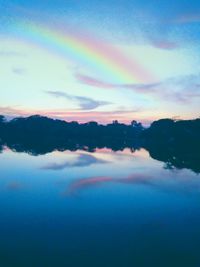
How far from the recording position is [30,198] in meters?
19.7

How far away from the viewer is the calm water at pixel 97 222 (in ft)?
37.5

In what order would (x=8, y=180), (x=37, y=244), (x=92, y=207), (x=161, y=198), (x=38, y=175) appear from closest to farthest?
(x=37, y=244)
(x=92, y=207)
(x=161, y=198)
(x=8, y=180)
(x=38, y=175)

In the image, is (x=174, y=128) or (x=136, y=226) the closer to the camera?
(x=136, y=226)

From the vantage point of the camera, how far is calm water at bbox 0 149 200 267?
37.5ft

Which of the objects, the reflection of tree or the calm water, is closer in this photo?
the calm water

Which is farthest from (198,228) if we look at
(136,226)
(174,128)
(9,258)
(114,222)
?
(174,128)

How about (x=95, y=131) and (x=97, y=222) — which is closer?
(x=97, y=222)

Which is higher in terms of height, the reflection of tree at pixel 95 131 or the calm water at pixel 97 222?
the reflection of tree at pixel 95 131

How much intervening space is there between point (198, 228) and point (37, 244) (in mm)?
8424

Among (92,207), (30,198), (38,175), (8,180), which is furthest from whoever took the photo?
(38,175)

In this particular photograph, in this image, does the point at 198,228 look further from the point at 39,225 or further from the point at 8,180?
the point at 8,180

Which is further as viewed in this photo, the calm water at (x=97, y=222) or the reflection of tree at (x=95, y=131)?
the reflection of tree at (x=95, y=131)

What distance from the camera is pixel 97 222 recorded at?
15.4m

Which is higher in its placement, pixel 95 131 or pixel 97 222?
pixel 95 131
